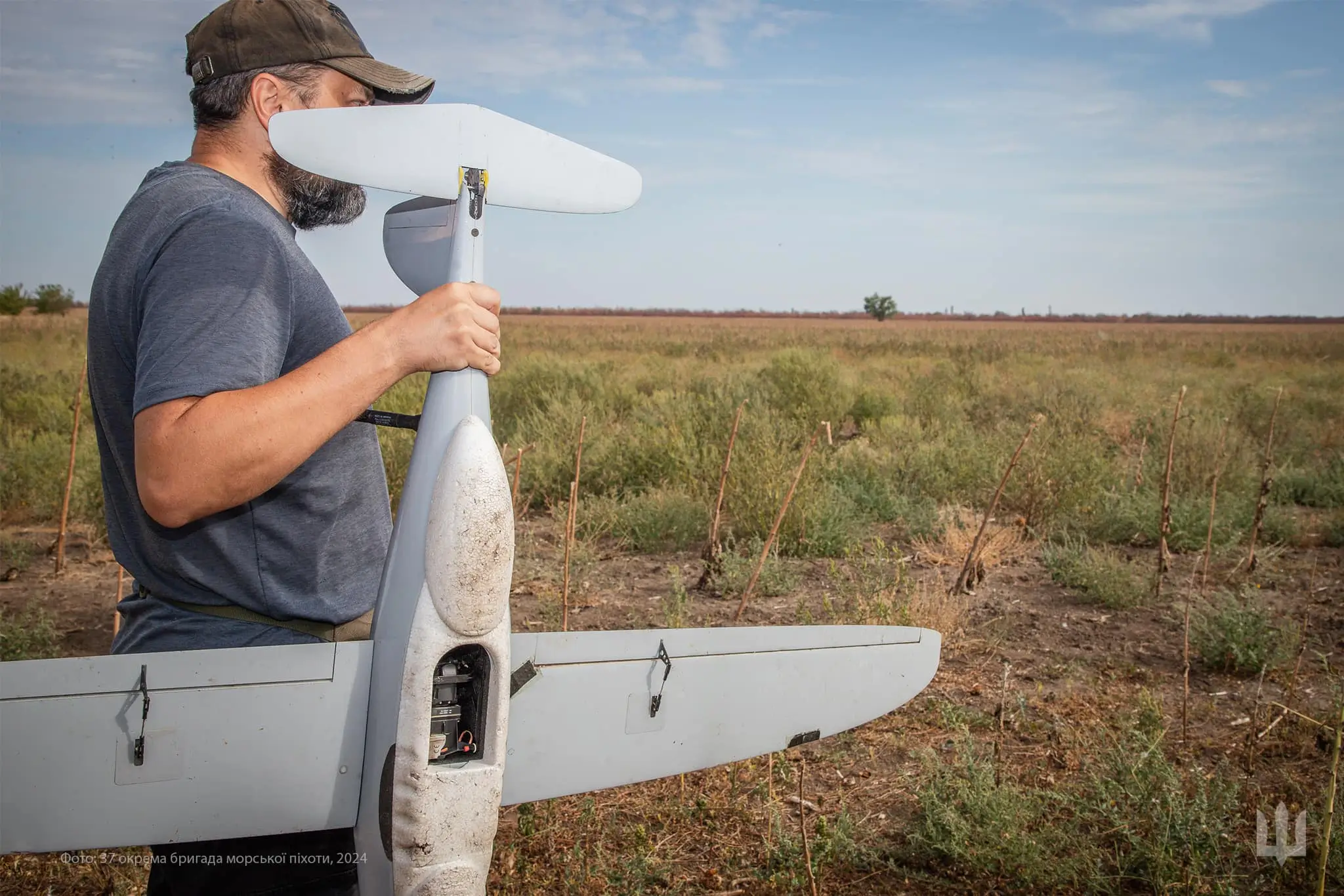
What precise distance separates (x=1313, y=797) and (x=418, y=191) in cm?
379

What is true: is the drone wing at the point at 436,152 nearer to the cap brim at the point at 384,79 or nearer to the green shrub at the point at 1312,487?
the cap brim at the point at 384,79

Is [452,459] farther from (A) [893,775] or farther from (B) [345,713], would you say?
(A) [893,775]

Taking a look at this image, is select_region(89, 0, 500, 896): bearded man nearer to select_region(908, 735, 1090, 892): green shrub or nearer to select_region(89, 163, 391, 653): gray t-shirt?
select_region(89, 163, 391, 653): gray t-shirt

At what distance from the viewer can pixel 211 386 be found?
4.43ft

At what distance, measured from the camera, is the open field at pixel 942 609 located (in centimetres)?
314

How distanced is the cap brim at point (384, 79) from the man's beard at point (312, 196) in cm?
19

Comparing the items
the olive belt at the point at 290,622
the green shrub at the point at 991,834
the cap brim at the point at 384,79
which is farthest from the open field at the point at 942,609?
the cap brim at the point at 384,79

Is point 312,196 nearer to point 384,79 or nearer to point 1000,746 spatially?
point 384,79

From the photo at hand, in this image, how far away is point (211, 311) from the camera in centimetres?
140

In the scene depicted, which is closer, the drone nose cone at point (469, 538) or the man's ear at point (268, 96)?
the drone nose cone at point (469, 538)

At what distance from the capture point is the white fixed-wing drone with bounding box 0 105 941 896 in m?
1.43

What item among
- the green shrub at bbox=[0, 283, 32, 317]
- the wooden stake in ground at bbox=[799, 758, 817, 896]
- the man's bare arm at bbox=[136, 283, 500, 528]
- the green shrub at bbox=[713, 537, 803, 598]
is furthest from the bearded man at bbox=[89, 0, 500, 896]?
the green shrub at bbox=[0, 283, 32, 317]

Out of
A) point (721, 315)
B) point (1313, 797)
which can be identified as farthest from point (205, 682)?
point (721, 315)

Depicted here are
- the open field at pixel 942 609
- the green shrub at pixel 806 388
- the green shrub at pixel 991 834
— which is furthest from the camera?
the green shrub at pixel 806 388
